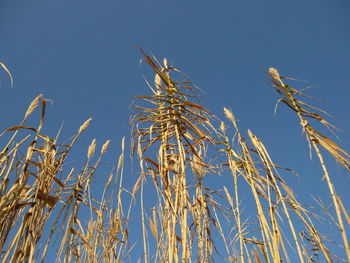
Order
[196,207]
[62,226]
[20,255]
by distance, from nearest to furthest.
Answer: [20,255]
[62,226]
[196,207]

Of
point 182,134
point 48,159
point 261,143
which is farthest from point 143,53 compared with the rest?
point 261,143

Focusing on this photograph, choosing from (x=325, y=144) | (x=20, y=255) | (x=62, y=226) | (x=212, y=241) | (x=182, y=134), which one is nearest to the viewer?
(x=20, y=255)

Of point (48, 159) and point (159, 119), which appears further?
point (159, 119)

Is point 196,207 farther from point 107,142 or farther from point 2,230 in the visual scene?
point 2,230

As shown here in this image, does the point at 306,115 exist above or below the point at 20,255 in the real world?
above

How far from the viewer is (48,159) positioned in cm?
124

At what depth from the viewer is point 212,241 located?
1630 mm

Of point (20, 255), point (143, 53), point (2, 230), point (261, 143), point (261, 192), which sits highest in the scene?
point (143, 53)

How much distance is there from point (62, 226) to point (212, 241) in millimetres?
934

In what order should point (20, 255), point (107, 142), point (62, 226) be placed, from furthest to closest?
point (107, 142), point (62, 226), point (20, 255)

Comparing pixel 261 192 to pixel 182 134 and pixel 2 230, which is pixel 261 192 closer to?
pixel 182 134

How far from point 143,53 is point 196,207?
113 cm

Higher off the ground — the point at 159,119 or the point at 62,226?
the point at 159,119

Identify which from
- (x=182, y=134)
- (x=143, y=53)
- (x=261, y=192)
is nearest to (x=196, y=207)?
(x=261, y=192)
